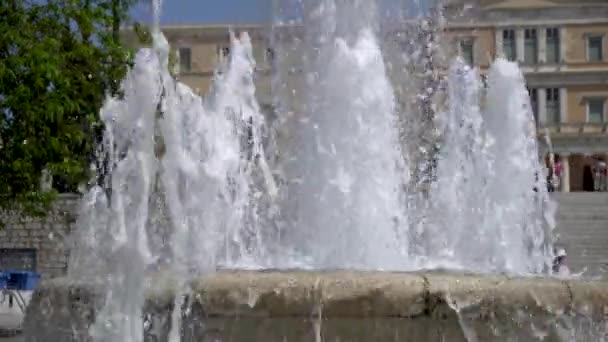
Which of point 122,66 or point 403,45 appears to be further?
point 403,45

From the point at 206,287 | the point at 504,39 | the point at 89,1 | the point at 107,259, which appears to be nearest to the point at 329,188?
the point at 107,259

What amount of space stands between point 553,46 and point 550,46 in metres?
0.12

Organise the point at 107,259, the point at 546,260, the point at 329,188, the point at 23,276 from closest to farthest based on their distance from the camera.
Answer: the point at 107,259 → the point at 329,188 → the point at 546,260 → the point at 23,276

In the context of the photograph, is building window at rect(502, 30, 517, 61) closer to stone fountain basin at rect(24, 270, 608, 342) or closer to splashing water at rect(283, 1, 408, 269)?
splashing water at rect(283, 1, 408, 269)

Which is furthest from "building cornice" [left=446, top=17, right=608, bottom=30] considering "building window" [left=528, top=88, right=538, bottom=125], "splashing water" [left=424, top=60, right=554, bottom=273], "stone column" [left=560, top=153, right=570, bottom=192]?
"splashing water" [left=424, top=60, right=554, bottom=273]

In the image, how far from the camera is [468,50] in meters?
39.4

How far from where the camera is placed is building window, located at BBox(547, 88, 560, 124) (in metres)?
38.7

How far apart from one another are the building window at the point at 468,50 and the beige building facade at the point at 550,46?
40 mm

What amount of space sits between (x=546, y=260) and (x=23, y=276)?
351 inches

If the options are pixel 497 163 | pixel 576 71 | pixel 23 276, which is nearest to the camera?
pixel 497 163

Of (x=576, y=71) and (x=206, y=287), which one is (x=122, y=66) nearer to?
(x=206, y=287)

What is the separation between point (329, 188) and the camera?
762cm

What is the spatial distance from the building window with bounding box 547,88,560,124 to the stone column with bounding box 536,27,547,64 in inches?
50.5

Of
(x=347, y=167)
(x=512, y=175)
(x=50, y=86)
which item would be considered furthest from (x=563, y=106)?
(x=347, y=167)
